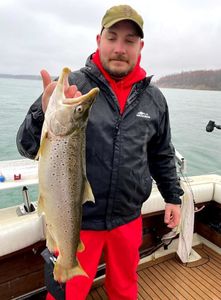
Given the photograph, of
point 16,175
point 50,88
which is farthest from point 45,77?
point 16,175

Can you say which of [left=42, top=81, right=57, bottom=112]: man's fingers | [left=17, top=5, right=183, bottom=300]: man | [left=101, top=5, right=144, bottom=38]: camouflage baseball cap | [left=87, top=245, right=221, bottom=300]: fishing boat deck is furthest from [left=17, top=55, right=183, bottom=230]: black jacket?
[left=87, top=245, right=221, bottom=300]: fishing boat deck

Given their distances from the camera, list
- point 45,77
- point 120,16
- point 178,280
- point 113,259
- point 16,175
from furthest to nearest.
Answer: point 178,280 < point 16,175 < point 113,259 < point 120,16 < point 45,77

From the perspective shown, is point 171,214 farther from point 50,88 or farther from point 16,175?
point 50,88

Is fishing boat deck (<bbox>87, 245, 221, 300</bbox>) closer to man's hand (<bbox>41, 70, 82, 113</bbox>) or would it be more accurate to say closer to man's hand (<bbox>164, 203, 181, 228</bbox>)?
man's hand (<bbox>164, 203, 181, 228</bbox>)

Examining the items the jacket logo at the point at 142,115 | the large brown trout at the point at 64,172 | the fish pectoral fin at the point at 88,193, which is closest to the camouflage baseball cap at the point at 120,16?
the jacket logo at the point at 142,115

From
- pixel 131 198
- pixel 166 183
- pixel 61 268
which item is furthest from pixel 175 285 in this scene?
pixel 61 268

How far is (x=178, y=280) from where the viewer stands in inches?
142

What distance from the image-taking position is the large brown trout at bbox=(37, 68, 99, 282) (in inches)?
59.4

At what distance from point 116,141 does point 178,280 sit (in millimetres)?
2299

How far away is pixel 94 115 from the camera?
6.81 ft

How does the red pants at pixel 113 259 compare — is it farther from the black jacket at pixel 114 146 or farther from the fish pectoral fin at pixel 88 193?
the fish pectoral fin at pixel 88 193

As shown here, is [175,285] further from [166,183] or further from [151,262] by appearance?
[166,183]

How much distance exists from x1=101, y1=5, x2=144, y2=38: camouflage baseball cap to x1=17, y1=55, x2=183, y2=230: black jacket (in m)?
0.30

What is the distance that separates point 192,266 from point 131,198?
214 centimetres
